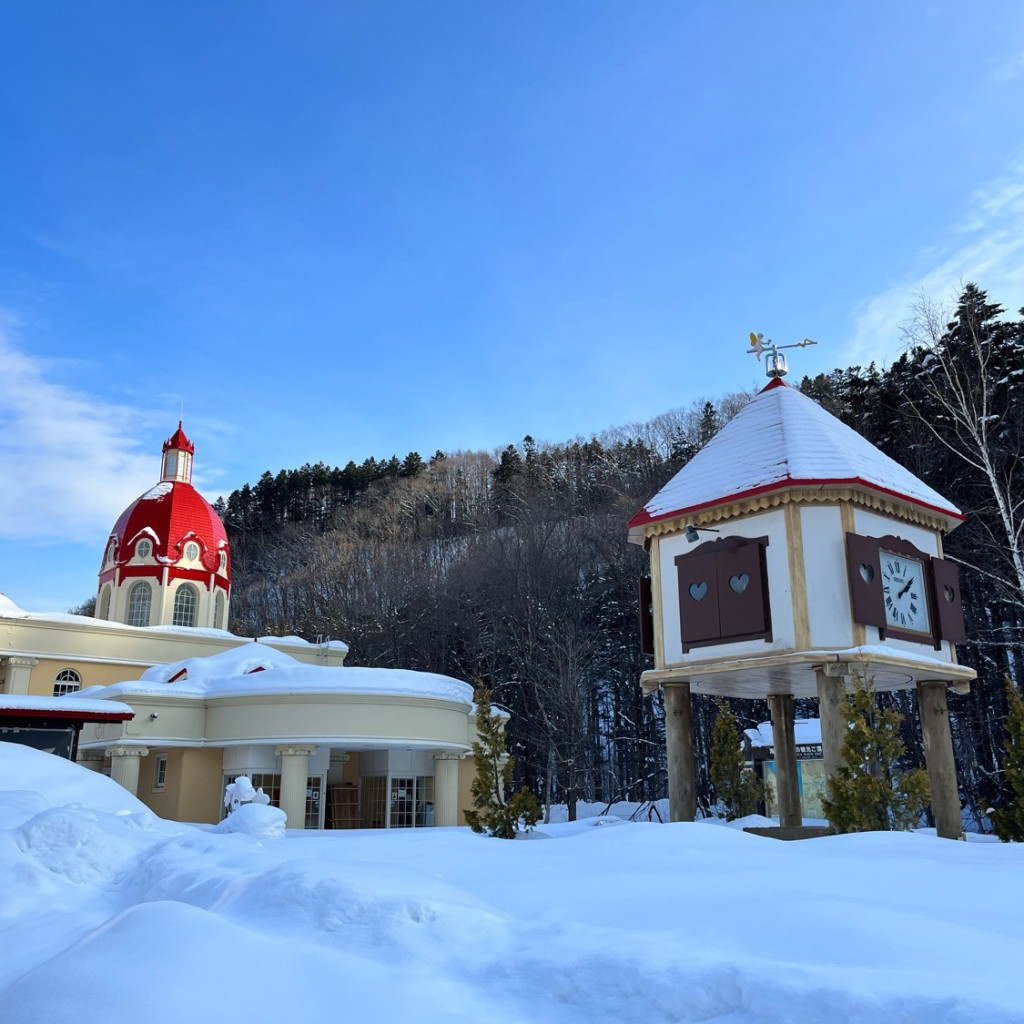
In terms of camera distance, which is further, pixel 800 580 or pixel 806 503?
pixel 806 503

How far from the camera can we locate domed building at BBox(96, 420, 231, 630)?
115ft

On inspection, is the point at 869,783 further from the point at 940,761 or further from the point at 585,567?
the point at 585,567

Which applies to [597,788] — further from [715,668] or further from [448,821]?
[715,668]

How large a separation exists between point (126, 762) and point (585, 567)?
22.8 meters

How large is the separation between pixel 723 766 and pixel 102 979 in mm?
14168

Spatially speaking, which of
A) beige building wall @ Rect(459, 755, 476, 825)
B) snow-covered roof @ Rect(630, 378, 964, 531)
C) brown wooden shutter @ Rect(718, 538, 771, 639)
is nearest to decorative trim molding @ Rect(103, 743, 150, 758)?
beige building wall @ Rect(459, 755, 476, 825)

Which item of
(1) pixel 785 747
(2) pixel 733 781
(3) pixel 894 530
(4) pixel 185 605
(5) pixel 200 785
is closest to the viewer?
(3) pixel 894 530

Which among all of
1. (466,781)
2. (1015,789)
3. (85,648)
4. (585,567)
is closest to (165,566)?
(85,648)

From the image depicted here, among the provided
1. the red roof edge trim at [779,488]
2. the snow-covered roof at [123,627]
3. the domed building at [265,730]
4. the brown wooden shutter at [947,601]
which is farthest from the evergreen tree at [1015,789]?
the snow-covered roof at [123,627]

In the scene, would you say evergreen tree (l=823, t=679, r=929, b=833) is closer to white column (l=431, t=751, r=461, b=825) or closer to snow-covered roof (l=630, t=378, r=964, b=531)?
snow-covered roof (l=630, t=378, r=964, b=531)

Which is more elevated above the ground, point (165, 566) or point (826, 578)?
point (165, 566)

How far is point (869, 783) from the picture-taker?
11211 millimetres

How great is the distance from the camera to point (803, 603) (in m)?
12.6

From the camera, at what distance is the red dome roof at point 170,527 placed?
35.3 meters
